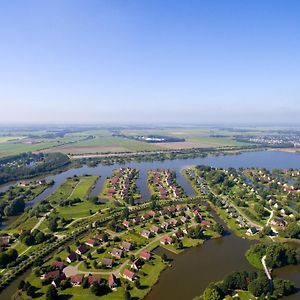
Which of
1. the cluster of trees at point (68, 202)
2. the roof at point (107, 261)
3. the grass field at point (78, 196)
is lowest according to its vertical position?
the grass field at point (78, 196)

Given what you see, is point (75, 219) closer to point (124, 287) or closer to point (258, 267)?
point (124, 287)

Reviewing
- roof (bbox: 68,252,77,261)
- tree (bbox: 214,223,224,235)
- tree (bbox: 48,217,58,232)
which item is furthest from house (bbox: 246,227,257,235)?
tree (bbox: 48,217,58,232)

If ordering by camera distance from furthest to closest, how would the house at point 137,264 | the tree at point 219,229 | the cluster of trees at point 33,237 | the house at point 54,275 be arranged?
the tree at point 219,229 → the cluster of trees at point 33,237 → the house at point 137,264 → the house at point 54,275

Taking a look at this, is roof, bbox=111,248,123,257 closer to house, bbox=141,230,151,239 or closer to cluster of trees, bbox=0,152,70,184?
house, bbox=141,230,151,239

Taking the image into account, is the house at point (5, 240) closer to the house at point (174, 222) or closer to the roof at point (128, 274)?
the roof at point (128, 274)

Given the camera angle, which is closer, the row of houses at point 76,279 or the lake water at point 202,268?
the lake water at point 202,268

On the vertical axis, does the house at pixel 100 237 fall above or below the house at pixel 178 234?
Answer: above

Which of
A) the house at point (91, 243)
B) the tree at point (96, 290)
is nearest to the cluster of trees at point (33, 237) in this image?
the house at point (91, 243)
